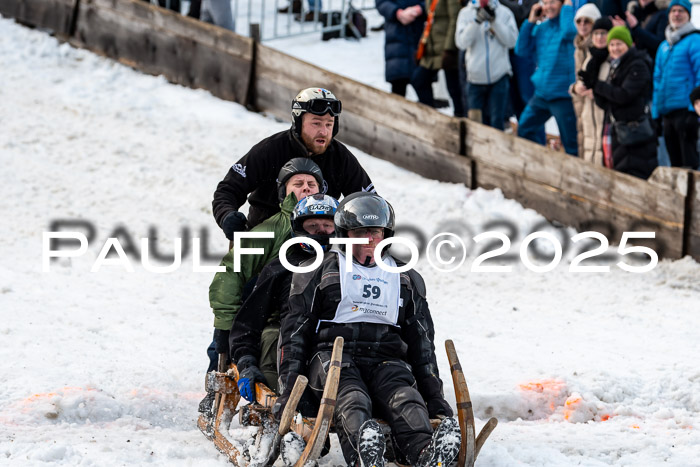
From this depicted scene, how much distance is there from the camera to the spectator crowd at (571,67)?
10.4 m

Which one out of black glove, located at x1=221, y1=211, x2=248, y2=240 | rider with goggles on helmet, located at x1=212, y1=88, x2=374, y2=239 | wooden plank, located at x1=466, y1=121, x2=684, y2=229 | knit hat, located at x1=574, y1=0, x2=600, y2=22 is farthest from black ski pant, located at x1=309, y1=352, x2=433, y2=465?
knit hat, located at x1=574, y1=0, x2=600, y2=22

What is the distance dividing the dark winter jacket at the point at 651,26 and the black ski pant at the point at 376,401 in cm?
693

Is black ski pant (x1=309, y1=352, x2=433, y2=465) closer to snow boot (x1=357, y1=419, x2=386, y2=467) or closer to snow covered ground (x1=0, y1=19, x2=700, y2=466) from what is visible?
snow boot (x1=357, y1=419, x2=386, y2=467)

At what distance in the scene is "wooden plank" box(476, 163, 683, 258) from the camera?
34.1 ft

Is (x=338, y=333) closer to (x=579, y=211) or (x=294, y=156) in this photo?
(x=294, y=156)

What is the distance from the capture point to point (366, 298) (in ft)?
18.6

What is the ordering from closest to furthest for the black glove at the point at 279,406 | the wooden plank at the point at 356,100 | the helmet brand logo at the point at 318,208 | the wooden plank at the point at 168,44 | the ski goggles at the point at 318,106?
the black glove at the point at 279,406 < the helmet brand logo at the point at 318,208 < the ski goggles at the point at 318,106 < the wooden plank at the point at 356,100 < the wooden plank at the point at 168,44

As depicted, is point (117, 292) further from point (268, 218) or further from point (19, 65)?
point (19, 65)

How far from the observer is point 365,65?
1636cm

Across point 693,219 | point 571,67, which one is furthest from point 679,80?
point 693,219

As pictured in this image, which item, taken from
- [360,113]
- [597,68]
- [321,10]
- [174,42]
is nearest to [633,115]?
[597,68]

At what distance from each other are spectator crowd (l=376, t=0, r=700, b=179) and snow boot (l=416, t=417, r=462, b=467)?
19.5 ft

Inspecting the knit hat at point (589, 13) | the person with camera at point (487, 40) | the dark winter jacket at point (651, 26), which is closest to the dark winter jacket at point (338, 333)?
the knit hat at point (589, 13)

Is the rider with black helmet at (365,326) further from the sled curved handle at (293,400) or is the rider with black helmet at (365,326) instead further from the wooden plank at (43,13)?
the wooden plank at (43,13)
